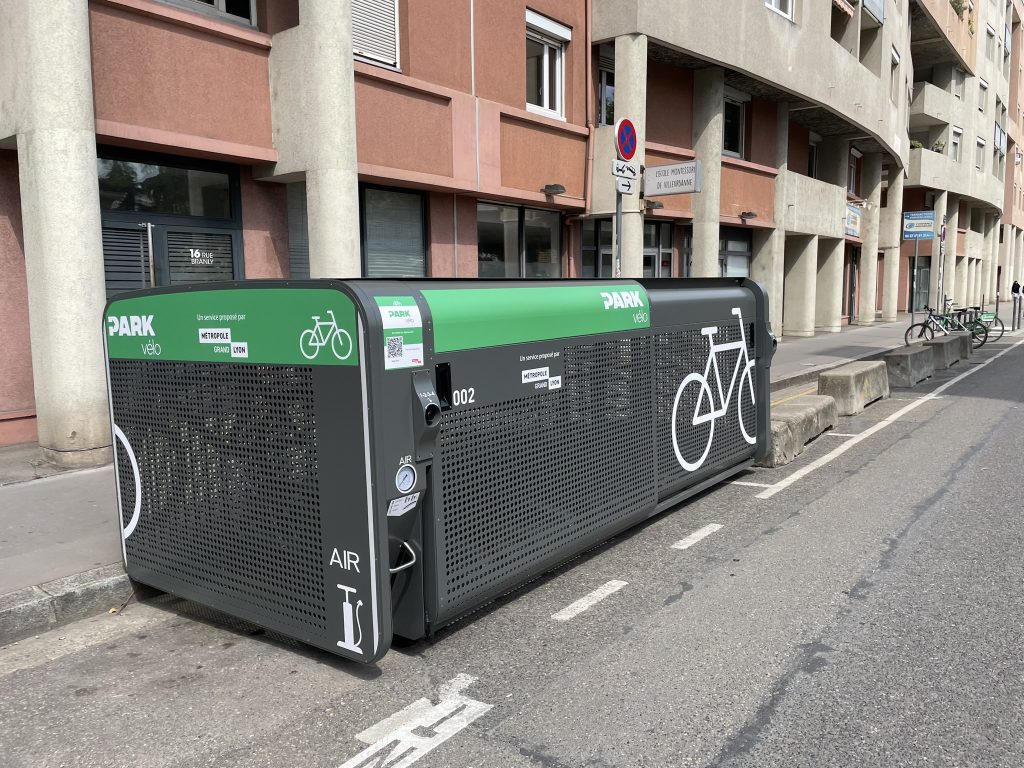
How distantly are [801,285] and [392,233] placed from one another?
15.1 m

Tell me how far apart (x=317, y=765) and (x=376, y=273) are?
9.24 metres

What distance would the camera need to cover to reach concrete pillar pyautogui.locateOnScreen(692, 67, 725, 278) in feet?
57.8

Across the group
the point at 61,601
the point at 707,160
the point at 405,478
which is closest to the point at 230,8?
the point at 61,601

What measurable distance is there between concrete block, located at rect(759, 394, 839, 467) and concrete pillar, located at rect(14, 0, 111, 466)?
6.38 m

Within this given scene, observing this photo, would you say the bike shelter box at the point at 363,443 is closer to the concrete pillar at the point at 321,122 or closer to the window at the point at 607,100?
the concrete pillar at the point at 321,122

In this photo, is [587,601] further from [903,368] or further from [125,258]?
[903,368]

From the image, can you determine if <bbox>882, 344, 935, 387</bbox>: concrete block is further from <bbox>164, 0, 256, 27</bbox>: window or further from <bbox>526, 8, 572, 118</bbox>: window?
<bbox>164, 0, 256, 27</bbox>: window

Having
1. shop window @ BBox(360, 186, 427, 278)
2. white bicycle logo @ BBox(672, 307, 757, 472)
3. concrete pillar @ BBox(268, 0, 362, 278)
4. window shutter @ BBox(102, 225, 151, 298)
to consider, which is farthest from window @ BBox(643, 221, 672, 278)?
window shutter @ BBox(102, 225, 151, 298)

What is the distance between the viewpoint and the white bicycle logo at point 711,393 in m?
6.23

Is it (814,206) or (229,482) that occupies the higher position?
(814,206)

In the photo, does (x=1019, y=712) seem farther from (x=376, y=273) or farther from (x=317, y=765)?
(x=376, y=273)

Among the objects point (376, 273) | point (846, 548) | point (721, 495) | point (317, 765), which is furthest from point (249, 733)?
point (376, 273)

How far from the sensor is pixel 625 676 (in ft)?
12.1

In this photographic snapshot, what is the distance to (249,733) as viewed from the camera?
10.7 feet
